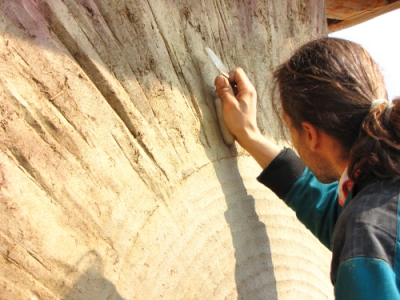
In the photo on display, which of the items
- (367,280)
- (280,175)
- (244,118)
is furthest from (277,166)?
(367,280)

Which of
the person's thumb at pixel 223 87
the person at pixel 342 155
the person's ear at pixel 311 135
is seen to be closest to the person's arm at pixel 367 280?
the person at pixel 342 155

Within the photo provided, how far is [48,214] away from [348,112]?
29.3 inches

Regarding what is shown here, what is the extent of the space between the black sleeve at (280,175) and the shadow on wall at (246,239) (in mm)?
79

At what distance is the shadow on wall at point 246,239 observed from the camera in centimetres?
138

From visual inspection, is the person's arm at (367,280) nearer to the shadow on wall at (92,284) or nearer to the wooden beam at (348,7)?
the shadow on wall at (92,284)

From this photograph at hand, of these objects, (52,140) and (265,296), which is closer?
(52,140)

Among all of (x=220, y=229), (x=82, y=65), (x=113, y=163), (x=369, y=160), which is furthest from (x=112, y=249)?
(x=369, y=160)

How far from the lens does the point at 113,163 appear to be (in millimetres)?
1171

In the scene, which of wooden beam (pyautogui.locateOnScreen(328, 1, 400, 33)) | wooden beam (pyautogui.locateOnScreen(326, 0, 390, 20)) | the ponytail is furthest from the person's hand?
wooden beam (pyautogui.locateOnScreen(328, 1, 400, 33))

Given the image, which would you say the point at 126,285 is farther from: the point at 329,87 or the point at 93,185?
the point at 329,87

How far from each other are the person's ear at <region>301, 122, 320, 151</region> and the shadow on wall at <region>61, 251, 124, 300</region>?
0.61 metres

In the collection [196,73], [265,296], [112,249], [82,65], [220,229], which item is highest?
[82,65]

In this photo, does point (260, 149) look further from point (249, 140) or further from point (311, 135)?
point (311, 135)

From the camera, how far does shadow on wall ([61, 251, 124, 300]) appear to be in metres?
1.02
